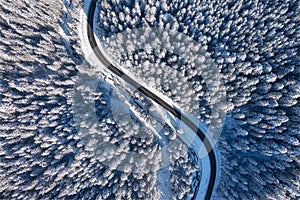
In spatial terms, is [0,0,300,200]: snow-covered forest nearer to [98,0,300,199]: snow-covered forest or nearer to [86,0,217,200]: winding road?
[98,0,300,199]: snow-covered forest

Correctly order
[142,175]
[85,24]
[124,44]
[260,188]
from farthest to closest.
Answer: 1. [85,24]
2. [124,44]
3. [142,175]
4. [260,188]

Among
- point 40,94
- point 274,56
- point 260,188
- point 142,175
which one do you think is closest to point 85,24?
point 40,94

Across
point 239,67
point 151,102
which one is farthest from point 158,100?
point 239,67

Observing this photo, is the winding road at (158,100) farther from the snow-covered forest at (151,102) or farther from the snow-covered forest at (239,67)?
the snow-covered forest at (239,67)

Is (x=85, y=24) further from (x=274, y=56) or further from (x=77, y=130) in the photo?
(x=274, y=56)

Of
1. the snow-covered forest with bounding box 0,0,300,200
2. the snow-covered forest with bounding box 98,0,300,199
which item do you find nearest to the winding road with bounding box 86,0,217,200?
the snow-covered forest with bounding box 0,0,300,200

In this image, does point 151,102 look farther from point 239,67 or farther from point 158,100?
point 239,67

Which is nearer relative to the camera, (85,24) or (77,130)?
(77,130)

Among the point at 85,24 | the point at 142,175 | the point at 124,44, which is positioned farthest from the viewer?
the point at 85,24
